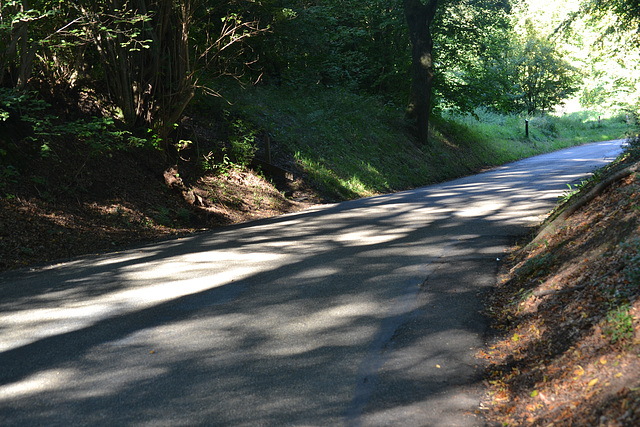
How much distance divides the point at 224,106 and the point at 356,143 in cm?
594

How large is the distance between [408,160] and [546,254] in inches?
698

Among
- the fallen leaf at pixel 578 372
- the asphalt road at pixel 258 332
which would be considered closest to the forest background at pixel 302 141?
the fallen leaf at pixel 578 372

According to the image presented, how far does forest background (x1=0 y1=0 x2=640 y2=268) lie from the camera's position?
11.7 metres

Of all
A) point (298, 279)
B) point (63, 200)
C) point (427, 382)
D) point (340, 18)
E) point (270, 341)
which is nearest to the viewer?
point (427, 382)

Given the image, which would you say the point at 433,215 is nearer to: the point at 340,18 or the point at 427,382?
the point at 427,382

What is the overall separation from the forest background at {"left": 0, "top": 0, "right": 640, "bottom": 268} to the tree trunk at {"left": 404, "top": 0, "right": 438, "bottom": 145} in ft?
0.32

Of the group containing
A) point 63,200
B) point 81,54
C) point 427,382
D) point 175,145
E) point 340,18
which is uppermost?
point 340,18

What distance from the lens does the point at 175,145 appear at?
1525 centimetres

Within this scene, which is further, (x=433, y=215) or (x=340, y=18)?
(x=340, y=18)

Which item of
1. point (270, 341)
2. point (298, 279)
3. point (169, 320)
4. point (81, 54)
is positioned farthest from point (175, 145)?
point (270, 341)

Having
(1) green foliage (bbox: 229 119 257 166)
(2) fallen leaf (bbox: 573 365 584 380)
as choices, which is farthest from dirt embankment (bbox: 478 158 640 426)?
(1) green foliage (bbox: 229 119 257 166)

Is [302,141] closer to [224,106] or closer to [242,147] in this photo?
[224,106]

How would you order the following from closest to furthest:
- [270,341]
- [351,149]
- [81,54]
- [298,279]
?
[270,341], [298,279], [81,54], [351,149]

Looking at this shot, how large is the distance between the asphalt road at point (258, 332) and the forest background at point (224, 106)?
300 cm
